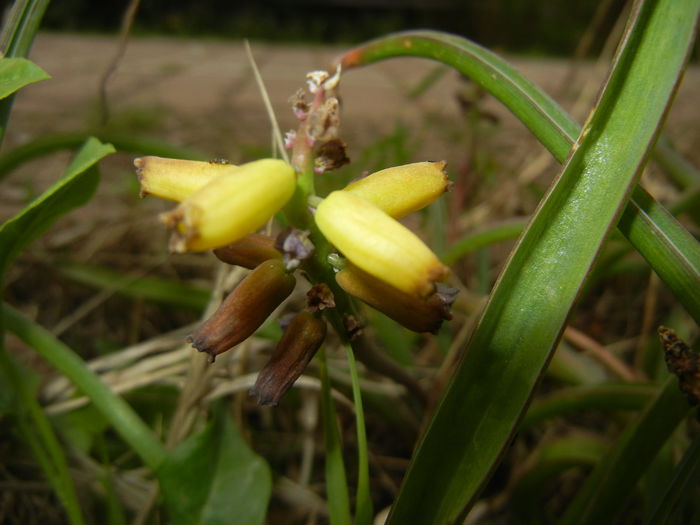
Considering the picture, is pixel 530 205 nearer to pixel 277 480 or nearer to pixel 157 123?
pixel 277 480

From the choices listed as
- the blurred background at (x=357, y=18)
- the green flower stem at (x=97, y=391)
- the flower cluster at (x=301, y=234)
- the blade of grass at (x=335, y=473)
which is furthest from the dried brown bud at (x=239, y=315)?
the blurred background at (x=357, y=18)

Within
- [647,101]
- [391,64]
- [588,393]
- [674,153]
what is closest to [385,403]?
[588,393]

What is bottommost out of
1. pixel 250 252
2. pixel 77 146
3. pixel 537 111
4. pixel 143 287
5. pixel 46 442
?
pixel 143 287

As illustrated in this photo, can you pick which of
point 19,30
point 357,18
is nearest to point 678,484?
point 19,30

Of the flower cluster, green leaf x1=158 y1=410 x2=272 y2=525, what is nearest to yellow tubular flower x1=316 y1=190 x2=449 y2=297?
the flower cluster

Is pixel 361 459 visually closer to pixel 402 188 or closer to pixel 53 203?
pixel 402 188

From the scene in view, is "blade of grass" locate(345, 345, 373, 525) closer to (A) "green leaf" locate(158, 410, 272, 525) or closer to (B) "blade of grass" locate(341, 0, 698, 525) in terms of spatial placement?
(B) "blade of grass" locate(341, 0, 698, 525)
